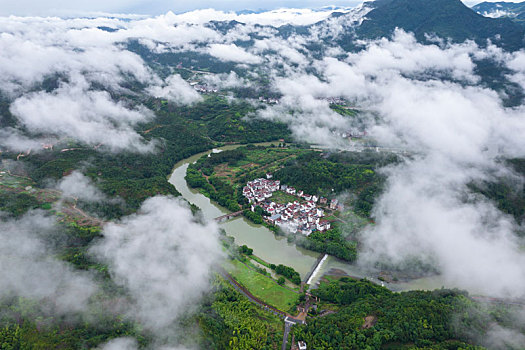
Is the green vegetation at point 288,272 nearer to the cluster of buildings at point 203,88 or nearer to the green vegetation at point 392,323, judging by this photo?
the green vegetation at point 392,323

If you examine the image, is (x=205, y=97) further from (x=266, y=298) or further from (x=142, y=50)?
(x=266, y=298)

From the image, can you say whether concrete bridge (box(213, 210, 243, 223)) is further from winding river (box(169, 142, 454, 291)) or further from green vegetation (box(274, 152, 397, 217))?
green vegetation (box(274, 152, 397, 217))

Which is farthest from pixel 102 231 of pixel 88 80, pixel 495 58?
pixel 495 58

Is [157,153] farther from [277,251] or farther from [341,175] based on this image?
[277,251]

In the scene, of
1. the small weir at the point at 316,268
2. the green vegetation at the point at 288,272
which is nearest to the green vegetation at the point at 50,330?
the green vegetation at the point at 288,272

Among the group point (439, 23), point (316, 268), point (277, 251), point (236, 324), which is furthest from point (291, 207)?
point (439, 23)

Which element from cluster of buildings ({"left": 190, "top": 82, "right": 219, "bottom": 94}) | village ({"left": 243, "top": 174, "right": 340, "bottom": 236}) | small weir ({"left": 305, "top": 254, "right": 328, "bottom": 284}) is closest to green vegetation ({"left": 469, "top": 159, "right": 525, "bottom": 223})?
village ({"left": 243, "top": 174, "right": 340, "bottom": 236})
